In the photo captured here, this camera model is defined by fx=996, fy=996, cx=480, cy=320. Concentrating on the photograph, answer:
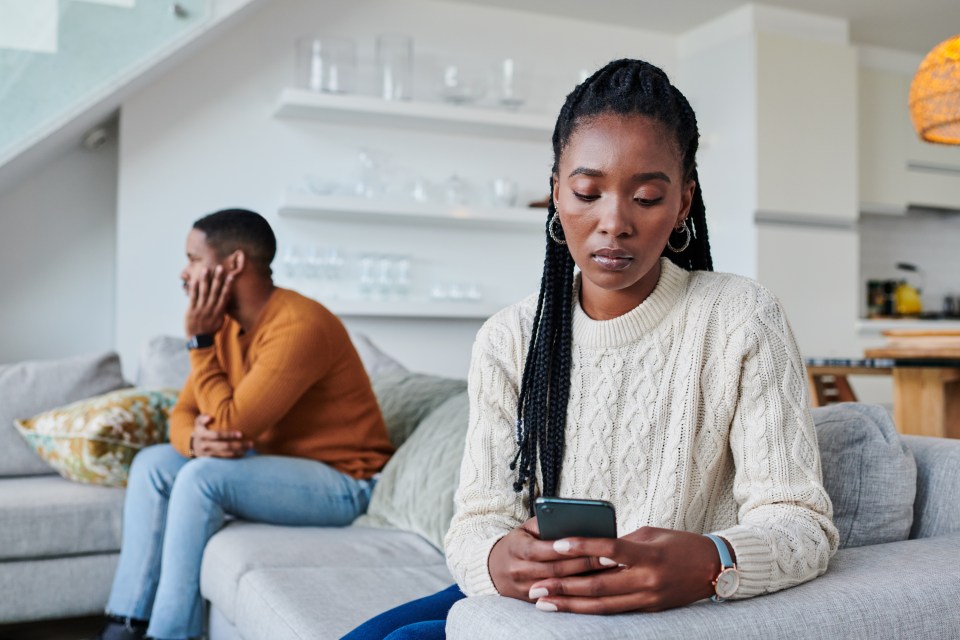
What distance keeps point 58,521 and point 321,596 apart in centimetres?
123

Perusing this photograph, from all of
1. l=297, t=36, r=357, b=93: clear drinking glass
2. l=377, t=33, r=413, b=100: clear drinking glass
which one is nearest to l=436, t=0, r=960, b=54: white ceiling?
l=377, t=33, r=413, b=100: clear drinking glass

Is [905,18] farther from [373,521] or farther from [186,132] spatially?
[373,521]

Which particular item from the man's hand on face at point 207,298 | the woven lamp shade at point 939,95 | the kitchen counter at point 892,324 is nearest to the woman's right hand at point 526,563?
the man's hand on face at point 207,298

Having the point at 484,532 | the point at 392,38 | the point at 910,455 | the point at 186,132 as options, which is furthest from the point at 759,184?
the point at 484,532

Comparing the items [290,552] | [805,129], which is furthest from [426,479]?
[805,129]

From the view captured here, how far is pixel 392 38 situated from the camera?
466 cm

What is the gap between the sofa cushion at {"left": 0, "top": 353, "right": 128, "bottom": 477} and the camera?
3.03 metres

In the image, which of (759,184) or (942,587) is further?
(759,184)

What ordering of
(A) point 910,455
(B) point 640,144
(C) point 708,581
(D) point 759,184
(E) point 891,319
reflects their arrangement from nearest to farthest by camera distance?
1. (C) point 708,581
2. (B) point 640,144
3. (A) point 910,455
4. (D) point 759,184
5. (E) point 891,319

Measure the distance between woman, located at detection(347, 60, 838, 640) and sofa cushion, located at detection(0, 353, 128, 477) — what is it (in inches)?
83.8

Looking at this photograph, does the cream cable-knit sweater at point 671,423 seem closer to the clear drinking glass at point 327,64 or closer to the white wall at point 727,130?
the clear drinking glass at point 327,64

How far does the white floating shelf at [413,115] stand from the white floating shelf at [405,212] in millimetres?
401

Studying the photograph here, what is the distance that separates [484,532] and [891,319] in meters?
4.75

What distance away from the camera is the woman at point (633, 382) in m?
1.13
